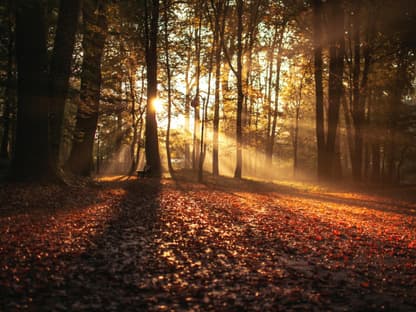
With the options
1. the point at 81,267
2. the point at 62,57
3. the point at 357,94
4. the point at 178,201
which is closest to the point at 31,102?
the point at 62,57

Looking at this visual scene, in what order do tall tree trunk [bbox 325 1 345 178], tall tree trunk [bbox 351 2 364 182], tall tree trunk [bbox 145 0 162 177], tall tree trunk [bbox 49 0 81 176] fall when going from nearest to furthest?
tall tree trunk [bbox 49 0 81 176] < tall tree trunk [bbox 145 0 162 177] < tall tree trunk [bbox 325 1 345 178] < tall tree trunk [bbox 351 2 364 182]

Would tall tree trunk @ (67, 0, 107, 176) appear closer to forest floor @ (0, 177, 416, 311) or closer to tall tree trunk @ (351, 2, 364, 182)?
forest floor @ (0, 177, 416, 311)

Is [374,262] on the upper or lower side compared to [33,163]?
lower

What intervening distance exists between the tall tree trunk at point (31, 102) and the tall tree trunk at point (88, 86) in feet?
13.2

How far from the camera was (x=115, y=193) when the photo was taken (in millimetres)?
13289

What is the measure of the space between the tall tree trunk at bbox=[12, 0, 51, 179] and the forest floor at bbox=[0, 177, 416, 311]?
98cm

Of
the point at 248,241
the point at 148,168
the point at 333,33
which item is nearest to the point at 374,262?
the point at 248,241

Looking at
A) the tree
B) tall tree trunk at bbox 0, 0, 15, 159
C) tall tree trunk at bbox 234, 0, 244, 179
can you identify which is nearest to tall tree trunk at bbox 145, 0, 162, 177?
the tree

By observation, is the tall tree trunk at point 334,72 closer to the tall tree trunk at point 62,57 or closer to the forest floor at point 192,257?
the forest floor at point 192,257

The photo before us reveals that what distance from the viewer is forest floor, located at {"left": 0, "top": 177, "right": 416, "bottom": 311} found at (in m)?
4.60

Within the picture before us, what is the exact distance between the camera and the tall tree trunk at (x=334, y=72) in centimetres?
2105

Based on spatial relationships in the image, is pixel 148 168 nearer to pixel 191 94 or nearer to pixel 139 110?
pixel 139 110

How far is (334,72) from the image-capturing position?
21453 millimetres

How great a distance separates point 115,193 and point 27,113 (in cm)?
374
